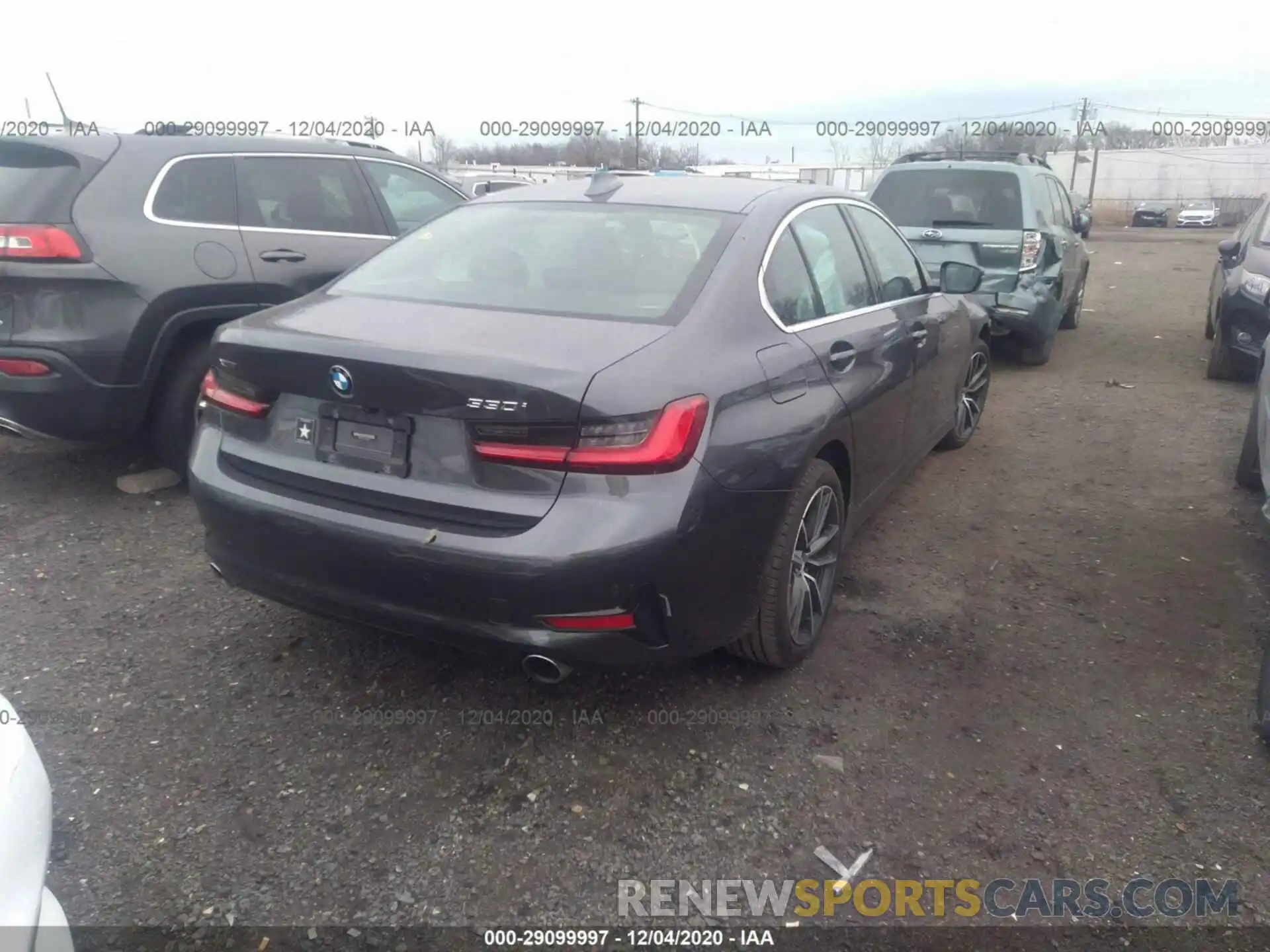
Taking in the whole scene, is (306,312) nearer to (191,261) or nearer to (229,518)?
(229,518)

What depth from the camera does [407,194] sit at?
578 centimetres

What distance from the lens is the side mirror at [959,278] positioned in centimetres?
473

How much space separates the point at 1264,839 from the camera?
2518 millimetres

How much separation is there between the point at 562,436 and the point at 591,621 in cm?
49

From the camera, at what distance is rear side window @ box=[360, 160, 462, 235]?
5.57 m

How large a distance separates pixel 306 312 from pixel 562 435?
1.08 meters

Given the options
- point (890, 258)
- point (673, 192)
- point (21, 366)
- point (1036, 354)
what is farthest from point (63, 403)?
point (1036, 354)

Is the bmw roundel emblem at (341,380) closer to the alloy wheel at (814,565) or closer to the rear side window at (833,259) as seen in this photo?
the alloy wheel at (814,565)

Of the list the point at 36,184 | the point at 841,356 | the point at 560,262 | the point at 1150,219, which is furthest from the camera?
the point at 1150,219

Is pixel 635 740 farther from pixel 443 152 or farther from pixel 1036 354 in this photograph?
pixel 443 152

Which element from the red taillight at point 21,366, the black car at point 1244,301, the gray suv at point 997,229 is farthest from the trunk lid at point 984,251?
the red taillight at point 21,366

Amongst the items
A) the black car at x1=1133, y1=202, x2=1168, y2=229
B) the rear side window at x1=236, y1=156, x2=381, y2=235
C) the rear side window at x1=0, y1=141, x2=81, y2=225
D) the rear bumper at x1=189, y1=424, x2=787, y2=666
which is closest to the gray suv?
the rear side window at x1=236, y1=156, x2=381, y2=235
